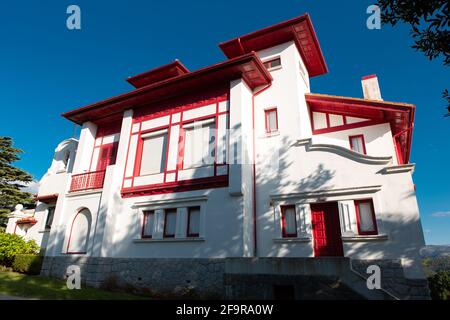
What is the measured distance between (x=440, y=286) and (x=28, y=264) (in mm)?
19181

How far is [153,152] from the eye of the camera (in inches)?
568

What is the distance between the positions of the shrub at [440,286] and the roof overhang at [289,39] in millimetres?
12066

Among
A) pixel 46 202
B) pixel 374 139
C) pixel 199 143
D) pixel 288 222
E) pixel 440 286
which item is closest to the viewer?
pixel 440 286

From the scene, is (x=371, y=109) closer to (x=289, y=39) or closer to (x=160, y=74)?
(x=289, y=39)

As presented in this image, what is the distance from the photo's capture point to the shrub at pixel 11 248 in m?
15.3

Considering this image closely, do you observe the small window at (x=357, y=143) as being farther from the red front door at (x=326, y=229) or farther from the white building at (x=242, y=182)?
the red front door at (x=326, y=229)

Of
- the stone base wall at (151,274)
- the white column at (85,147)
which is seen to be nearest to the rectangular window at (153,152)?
the white column at (85,147)

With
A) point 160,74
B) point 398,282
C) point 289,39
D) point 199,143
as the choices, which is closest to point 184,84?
point 199,143

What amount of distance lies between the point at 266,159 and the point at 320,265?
5882mm

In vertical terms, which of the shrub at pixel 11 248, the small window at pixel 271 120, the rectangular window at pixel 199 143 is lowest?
the shrub at pixel 11 248

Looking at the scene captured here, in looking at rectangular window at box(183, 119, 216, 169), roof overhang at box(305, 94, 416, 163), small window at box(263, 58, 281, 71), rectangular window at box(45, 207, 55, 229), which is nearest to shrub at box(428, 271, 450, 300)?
roof overhang at box(305, 94, 416, 163)
